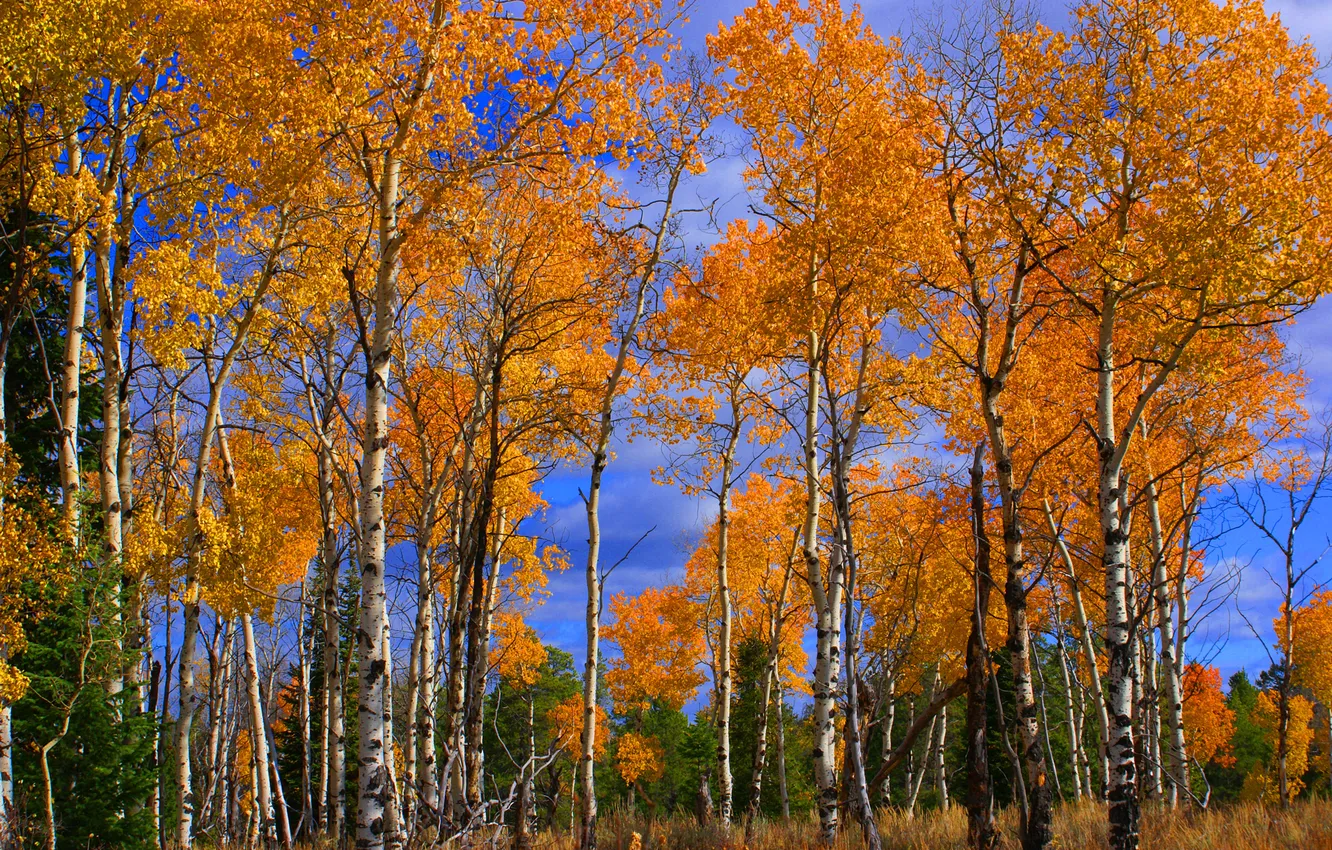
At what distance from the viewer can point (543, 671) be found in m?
36.7

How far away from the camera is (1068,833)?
869cm

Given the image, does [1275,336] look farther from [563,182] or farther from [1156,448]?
[563,182]

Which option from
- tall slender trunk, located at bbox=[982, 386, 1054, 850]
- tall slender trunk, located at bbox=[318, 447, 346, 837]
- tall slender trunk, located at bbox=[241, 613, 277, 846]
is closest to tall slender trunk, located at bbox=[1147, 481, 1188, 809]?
tall slender trunk, located at bbox=[982, 386, 1054, 850]

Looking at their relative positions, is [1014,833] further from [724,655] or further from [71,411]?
[71,411]

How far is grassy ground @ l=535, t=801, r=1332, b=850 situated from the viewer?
7180mm

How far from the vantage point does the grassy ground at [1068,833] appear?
23.6ft

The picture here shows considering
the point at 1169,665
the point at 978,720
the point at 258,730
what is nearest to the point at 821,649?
the point at 978,720

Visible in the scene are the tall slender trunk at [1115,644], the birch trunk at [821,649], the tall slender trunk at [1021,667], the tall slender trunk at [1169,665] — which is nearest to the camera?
the tall slender trunk at [1021,667]

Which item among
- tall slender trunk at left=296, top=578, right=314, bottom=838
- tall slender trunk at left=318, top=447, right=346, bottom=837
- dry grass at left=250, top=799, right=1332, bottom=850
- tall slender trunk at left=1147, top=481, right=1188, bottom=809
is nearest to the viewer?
dry grass at left=250, top=799, right=1332, bottom=850

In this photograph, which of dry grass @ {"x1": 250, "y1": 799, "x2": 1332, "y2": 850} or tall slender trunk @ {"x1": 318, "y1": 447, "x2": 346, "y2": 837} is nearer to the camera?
dry grass @ {"x1": 250, "y1": 799, "x2": 1332, "y2": 850}

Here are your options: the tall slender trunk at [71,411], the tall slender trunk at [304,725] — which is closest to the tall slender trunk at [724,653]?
the tall slender trunk at [304,725]

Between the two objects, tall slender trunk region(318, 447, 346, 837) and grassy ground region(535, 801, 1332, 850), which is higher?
tall slender trunk region(318, 447, 346, 837)

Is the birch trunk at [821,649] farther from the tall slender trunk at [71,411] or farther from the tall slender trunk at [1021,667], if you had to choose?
the tall slender trunk at [71,411]

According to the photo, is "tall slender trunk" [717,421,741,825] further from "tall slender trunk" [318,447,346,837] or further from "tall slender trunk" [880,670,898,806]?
"tall slender trunk" [318,447,346,837]
